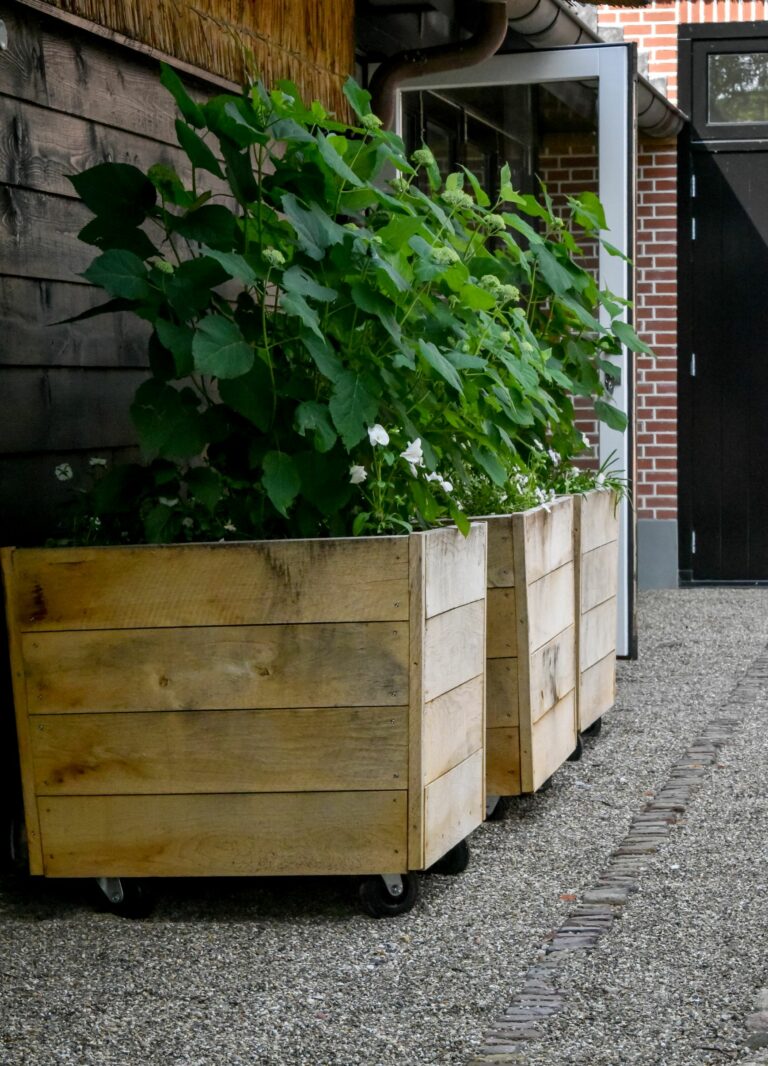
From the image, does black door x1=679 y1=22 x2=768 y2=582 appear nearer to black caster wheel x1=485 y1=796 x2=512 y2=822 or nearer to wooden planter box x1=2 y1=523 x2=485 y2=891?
black caster wheel x1=485 y1=796 x2=512 y2=822

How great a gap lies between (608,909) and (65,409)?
163cm

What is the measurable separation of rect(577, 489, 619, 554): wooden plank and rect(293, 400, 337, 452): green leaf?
5.43 ft

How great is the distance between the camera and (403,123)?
21.6 ft

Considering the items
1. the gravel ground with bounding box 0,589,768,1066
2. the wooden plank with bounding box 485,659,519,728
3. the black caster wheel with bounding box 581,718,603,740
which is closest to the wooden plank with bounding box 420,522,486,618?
the wooden plank with bounding box 485,659,519,728

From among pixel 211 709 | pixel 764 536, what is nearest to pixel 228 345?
pixel 211 709

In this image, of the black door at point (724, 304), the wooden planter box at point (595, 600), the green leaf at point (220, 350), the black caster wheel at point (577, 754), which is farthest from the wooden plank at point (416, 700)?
the black door at point (724, 304)

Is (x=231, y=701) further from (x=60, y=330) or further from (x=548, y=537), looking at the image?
(x=548, y=537)

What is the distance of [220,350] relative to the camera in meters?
2.83

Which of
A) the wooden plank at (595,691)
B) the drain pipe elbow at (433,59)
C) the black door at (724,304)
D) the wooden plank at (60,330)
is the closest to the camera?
the wooden plank at (60,330)

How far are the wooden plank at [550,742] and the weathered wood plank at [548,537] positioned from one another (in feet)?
1.22

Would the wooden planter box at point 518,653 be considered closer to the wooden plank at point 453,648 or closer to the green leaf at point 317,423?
the wooden plank at point 453,648

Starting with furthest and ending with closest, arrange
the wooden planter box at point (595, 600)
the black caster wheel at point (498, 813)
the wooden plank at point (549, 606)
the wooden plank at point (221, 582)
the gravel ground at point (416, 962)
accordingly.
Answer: the wooden planter box at point (595, 600), the black caster wheel at point (498, 813), the wooden plank at point (549, 606), the wooden plank at point (221, 582), the gravel ground at point (416, 962)

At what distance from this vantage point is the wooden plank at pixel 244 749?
3.04 m

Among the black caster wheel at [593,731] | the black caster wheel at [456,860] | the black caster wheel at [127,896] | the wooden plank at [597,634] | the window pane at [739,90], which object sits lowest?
the black caster wheel at [593,731]
